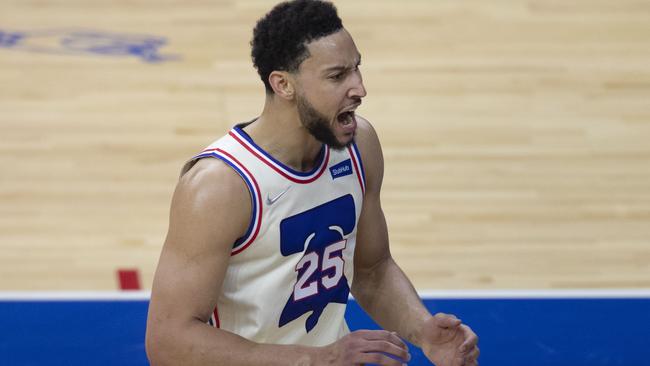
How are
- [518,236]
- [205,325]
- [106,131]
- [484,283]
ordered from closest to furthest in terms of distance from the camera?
[205,325]
[484,283]
[518,236]
[106,131]

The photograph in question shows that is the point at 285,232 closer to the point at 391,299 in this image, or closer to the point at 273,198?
the point at 273,198

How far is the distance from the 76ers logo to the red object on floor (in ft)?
7.88

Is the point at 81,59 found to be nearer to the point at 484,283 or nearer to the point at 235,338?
the point at 484,283

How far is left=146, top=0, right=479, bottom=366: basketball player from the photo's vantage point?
2709mm

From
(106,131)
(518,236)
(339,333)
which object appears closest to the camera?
(339,333)

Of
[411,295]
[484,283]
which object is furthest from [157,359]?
[484,283]

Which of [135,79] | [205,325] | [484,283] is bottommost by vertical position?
[484,283]

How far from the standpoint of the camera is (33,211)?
5.93 metres

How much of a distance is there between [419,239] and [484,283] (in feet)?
1.56

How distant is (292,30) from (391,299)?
876 mm

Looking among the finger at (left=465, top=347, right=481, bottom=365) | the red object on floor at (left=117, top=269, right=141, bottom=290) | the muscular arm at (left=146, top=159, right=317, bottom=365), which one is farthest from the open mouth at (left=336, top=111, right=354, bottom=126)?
the red object on floor at (left=117, top=269, right=141, bottom=290)

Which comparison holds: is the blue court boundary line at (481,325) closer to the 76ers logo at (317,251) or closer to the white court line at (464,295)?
the white court line at (464,295)

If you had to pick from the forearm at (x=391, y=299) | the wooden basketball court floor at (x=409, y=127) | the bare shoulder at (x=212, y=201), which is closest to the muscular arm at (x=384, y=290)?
the forearm at (x=391, y=299)

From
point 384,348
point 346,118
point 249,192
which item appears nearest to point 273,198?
point 249,192
